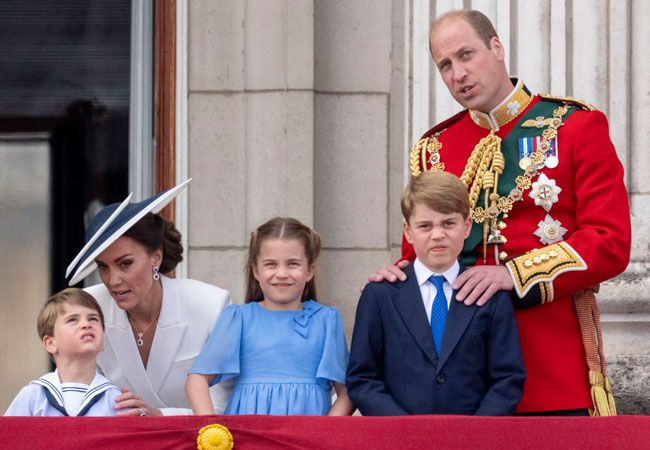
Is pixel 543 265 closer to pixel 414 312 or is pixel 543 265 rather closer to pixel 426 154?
pixel 414 312

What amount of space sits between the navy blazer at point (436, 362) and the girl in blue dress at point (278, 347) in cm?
24

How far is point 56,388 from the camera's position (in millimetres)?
4125

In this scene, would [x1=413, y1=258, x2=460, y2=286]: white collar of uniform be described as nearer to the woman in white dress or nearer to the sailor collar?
the sailor collar

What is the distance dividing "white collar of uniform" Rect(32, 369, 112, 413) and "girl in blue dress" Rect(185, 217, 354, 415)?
9.5 inches

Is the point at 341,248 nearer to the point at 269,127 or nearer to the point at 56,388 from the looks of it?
the point at 269,127

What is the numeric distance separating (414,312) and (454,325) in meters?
0.11

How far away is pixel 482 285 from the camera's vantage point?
389 centimetres

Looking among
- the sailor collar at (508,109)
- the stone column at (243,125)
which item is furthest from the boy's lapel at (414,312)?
the stone column at (243,125)

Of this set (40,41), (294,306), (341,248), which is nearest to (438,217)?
(294,306)

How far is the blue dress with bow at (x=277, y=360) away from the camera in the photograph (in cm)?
418

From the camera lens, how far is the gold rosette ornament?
11.7ft

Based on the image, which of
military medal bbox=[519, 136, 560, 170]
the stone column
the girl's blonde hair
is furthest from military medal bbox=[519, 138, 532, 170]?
the stone column

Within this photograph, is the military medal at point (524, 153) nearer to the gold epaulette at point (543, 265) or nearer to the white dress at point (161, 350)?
the gold epaulette at point (543, 265)

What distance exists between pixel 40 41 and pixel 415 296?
2.91m
